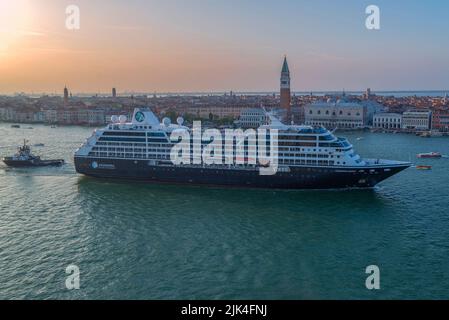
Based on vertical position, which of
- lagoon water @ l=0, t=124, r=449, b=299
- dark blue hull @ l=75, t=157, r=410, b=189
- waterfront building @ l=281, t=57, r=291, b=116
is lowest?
lagoon water @ l=0, t=124, r=449, b=299

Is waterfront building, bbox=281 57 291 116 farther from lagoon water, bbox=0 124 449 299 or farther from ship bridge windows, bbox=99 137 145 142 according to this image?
lagoon water, bbox=0 124 449 299

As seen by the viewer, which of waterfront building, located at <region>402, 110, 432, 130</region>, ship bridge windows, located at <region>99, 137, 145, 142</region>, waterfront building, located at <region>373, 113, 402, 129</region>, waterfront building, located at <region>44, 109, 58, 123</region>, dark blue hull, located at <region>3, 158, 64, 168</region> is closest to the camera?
ship bridge windows, located at <region>99, 137, 145, 142</region>

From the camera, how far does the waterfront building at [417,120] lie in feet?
138

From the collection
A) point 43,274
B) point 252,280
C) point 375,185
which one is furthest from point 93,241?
point 375,185

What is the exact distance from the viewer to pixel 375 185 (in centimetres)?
1634

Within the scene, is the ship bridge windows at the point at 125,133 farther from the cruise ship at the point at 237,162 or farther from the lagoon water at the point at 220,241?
the lagoon water at the point at 220,241

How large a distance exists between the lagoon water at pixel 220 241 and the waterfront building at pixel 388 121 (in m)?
28.4

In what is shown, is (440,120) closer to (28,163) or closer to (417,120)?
(417,120)

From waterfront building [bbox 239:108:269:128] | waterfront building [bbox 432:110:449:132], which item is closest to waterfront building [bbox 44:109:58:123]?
waterfront building [bbox 239:108:269:128]

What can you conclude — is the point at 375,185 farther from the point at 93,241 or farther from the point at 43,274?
the point at 43,274

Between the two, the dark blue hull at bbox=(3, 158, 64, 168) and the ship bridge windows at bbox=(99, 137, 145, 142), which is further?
the dark blue hull at bbox=(3, 158, 64, 168)

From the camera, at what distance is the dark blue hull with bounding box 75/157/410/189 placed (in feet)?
51.6

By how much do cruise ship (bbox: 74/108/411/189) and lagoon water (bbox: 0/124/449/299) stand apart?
465mm
